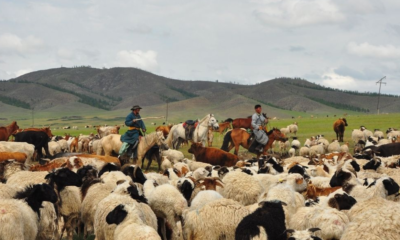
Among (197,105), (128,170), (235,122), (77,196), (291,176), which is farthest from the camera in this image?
(197,105)

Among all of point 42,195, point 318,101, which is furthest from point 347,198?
point 318,101

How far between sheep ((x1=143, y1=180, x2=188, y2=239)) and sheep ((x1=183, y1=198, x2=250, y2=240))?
1.20 m

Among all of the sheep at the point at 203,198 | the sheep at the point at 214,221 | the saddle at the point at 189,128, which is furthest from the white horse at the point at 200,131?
the sheep at the point at 214,221

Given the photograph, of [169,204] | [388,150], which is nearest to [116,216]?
[169,204]

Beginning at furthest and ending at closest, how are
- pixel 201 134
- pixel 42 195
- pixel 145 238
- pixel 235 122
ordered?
pixel 235 122 → pixel 201 134 → pixel 42 195 → pixel 145 238

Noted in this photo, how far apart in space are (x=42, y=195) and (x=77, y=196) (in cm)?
180

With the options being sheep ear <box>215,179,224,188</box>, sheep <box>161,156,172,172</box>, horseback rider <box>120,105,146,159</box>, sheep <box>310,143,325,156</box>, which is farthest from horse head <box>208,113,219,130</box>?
sheep ear <box>215,179,224,188</box>

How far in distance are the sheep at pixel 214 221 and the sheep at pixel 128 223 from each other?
38.6 inches

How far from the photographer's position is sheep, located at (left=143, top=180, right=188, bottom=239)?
916 cm

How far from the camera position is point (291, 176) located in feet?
35.4

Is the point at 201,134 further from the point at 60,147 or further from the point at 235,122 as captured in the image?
the point at 60,147

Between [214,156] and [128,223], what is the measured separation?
1242cm

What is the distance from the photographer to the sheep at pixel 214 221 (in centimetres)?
775

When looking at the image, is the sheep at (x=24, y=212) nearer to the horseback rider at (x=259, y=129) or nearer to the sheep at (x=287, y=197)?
the sheep at (x=287, y=197)
